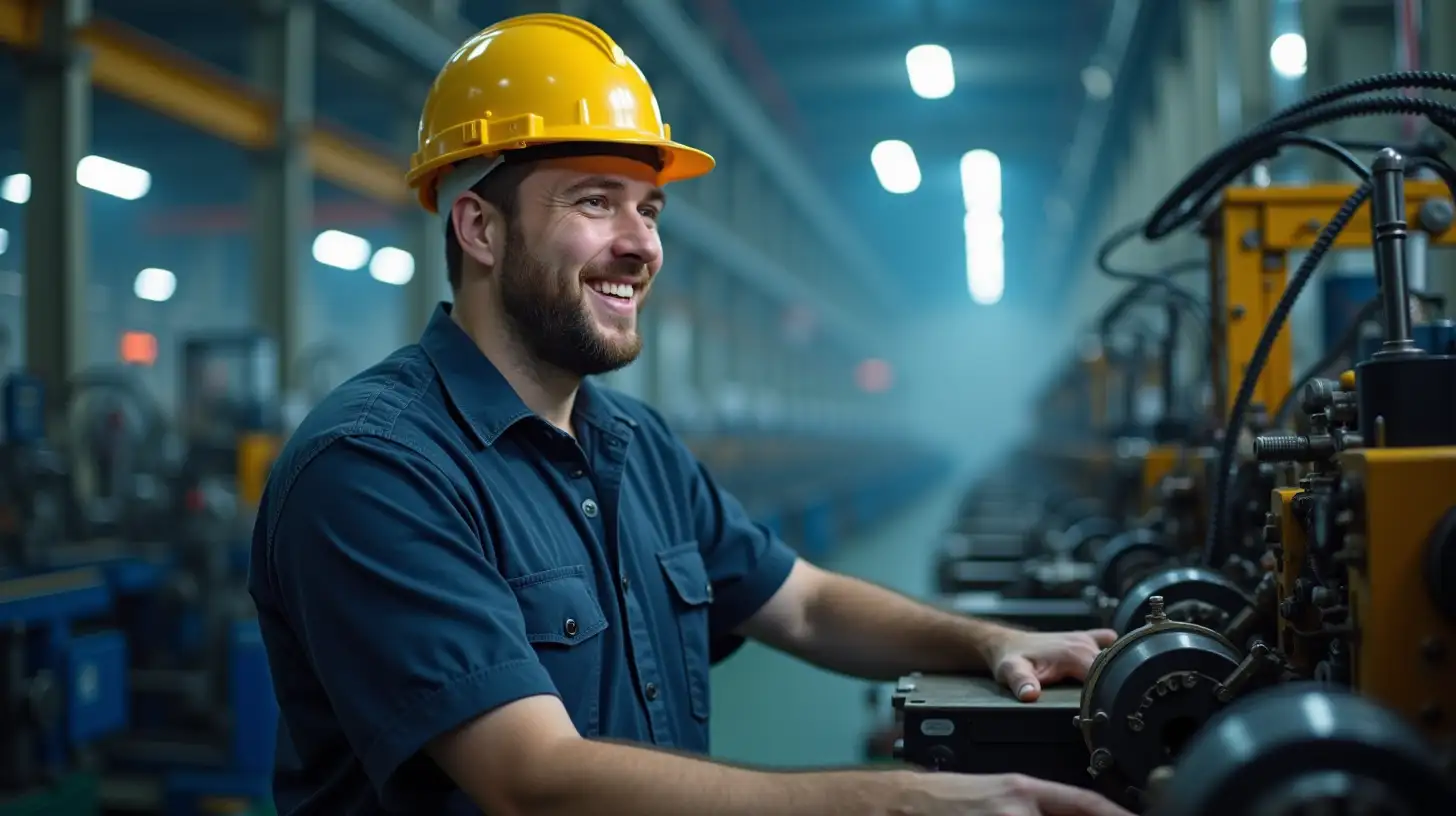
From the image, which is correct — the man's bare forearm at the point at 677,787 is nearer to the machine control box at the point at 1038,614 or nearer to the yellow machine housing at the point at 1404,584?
the yellow machine housing at the point at 1404,584

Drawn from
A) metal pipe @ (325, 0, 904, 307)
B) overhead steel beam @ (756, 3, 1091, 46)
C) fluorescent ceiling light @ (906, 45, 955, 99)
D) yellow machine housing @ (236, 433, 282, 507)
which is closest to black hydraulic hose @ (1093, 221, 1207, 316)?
yellow machine housing @ (236, 433, 282, 507)

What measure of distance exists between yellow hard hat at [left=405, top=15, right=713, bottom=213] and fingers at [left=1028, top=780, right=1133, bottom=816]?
100 cm

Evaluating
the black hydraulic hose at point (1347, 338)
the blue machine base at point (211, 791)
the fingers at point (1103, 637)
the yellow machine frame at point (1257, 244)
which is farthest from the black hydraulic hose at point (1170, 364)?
the blue machine base at point (211, 791)

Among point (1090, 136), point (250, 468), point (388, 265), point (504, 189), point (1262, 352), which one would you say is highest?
point (1090, 136)

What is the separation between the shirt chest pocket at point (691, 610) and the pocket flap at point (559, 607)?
212 millimetres

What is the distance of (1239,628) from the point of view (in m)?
1.50

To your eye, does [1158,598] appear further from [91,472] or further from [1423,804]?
[91,472]

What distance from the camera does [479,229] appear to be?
1707mm

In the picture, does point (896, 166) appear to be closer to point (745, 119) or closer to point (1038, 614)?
point (745, 119)

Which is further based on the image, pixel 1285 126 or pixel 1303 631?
pixel 1285 126

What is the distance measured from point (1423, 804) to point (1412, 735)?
5cm

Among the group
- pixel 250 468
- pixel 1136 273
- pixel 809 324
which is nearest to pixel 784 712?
pixel 250 468

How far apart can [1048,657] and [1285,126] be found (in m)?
0.74

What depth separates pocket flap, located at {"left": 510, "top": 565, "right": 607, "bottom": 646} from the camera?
1467mm
